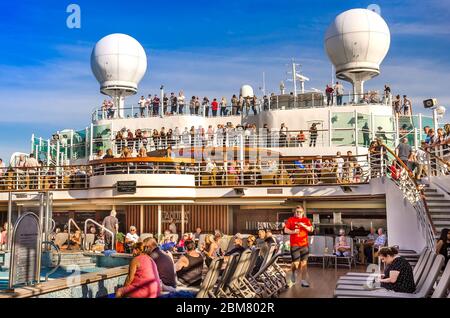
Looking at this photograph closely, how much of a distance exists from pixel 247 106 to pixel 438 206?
16.8 m

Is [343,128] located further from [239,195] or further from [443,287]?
[443,287]

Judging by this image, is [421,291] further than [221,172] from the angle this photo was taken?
No

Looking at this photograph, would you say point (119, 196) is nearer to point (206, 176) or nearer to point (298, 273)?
point (206, 176)

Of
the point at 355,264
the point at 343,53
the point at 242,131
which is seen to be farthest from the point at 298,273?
the point at 343,53

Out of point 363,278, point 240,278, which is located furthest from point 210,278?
point 363,278

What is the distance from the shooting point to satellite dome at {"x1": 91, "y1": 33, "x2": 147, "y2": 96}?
2989 cm

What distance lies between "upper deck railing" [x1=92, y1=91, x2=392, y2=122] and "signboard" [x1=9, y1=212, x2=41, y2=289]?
1946 cm

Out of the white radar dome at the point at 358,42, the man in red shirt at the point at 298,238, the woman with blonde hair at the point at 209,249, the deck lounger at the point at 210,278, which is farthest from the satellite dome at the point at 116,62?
the deck lounger at the point at 210,278

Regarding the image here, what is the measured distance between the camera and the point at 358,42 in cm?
2656

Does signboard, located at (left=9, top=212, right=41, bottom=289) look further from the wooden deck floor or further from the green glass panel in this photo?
the green glass panel

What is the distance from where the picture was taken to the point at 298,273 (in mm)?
12328

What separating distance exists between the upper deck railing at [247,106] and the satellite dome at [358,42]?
1.54 m

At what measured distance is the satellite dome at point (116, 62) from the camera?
29.9 m
